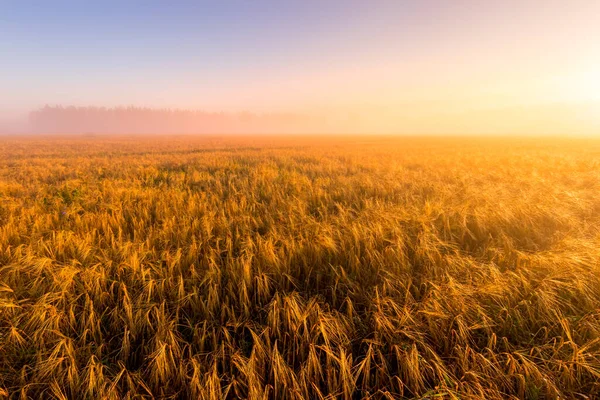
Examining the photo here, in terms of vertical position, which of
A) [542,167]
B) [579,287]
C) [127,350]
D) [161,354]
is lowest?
[127,350]

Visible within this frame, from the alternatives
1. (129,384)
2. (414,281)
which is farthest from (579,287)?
(129,384)

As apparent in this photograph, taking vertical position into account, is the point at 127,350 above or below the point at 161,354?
below

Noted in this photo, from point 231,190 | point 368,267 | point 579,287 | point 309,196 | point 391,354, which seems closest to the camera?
point 391,354

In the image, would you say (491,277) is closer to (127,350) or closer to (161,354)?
(161,354)

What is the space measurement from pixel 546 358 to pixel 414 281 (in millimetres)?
1206

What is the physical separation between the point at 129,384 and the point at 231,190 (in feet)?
20.3

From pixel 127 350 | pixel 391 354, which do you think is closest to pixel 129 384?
pixel 127 350

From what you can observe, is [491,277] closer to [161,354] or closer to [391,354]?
[391,354]

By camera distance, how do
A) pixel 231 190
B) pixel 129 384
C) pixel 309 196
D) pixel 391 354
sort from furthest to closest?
pixel 231 190
pixel 309 196
pixel 391 354
pixel 129 384

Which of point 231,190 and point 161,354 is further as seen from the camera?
point 231,190

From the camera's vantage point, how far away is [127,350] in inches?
80.7

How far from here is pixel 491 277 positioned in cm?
277

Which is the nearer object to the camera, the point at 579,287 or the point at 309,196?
the point at 579,287

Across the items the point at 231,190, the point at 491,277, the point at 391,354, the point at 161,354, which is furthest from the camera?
the point at 231,190
